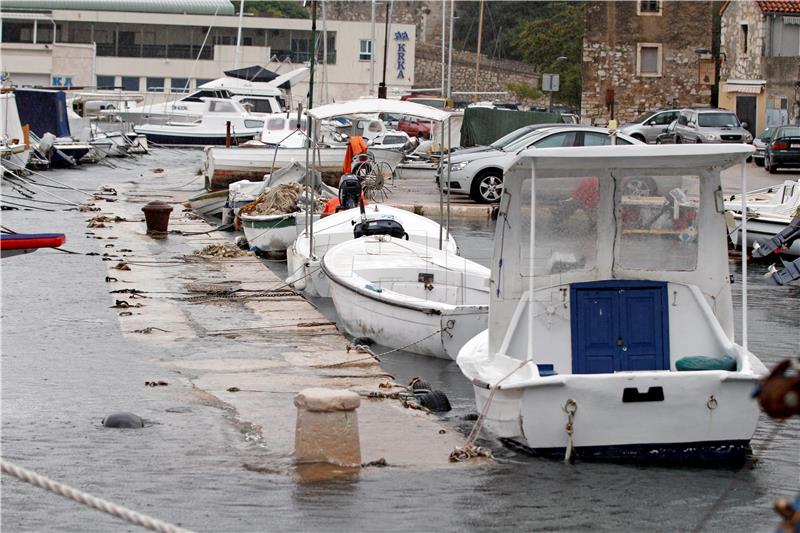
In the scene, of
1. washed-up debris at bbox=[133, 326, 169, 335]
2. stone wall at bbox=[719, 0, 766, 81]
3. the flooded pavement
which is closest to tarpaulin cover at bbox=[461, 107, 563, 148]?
stone wall at bbox=[719, 0, 766, 81]

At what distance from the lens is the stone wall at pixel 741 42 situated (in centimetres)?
5331

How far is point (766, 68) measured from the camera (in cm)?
5262

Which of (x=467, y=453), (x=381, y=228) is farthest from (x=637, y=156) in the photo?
(x=381, y=228)

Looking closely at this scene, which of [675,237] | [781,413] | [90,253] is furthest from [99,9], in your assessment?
[781,413]

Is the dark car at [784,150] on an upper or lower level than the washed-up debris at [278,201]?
upper

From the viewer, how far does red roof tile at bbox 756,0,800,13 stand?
52719 millimetres

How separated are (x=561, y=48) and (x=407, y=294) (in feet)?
216

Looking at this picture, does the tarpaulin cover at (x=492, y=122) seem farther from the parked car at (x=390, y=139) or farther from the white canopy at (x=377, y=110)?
the white canopy at (x=377, y=110)

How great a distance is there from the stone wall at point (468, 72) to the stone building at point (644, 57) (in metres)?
31.6

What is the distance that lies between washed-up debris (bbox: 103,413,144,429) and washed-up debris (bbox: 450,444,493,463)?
8.49ft

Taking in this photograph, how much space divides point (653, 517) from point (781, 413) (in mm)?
4910

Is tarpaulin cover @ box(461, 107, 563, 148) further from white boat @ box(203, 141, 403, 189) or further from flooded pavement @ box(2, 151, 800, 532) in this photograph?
flooded pavement @ box(2, 151, 800, 532)

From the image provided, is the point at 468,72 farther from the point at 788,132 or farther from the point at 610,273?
the point at 610,273

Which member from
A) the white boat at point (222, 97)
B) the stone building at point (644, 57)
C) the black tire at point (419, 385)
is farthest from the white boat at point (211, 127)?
A: the black tire at point (419, 385)
